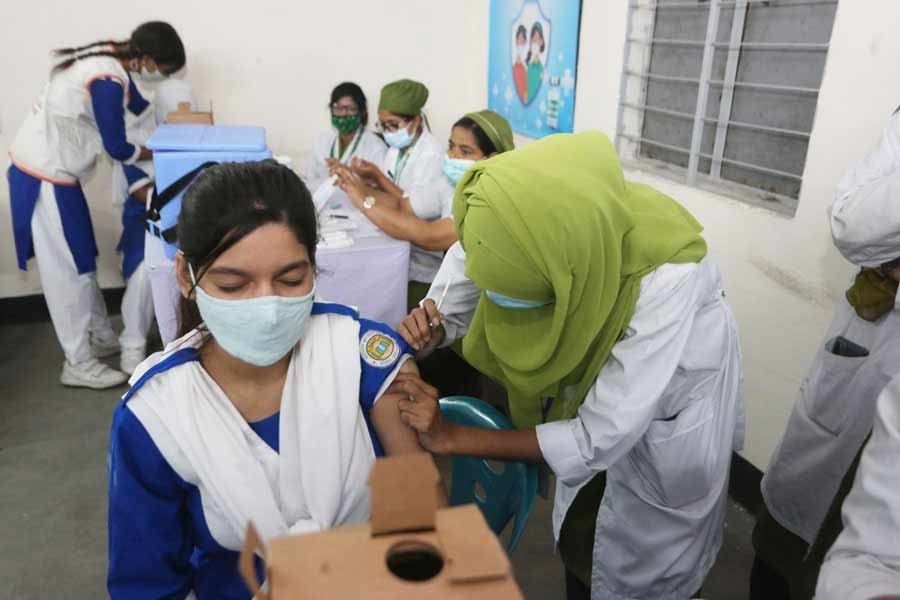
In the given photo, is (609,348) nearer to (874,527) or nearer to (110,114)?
(874,527)

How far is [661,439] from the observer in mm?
1201

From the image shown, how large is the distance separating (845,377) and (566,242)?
30.7 inches

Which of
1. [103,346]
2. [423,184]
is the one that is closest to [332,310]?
[423,184]

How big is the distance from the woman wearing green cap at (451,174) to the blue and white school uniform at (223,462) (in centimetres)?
125

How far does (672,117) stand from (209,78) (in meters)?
2.77

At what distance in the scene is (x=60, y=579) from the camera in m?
2.03

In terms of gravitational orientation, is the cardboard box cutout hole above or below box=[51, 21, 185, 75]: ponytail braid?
below

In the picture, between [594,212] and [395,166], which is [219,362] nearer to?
[594,212]

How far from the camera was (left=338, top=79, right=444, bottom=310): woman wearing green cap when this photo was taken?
2.72 m

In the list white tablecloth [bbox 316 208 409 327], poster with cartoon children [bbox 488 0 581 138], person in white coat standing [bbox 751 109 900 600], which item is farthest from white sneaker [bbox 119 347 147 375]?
person in white coat standing [bbox 751 109 900 600]

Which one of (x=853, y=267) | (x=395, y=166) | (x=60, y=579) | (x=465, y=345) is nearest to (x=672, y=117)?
(x=853, y=267)

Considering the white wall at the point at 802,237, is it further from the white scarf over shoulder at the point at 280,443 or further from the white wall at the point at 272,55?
the white wall at the point at 272,55

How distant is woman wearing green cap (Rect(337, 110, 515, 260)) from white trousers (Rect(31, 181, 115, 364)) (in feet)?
4.88

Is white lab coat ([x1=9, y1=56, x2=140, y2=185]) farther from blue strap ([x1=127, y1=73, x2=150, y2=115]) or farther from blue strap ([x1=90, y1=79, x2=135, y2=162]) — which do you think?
blue strap ([x1=127, y1=73, x2=150, y2=115])
